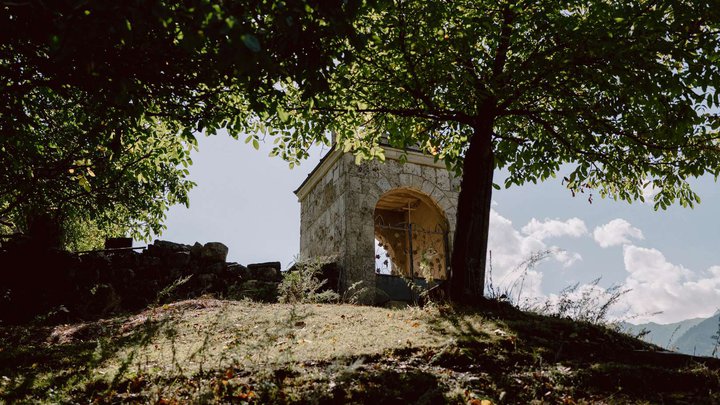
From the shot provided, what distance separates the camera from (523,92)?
6648 millimetres

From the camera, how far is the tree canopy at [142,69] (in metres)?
2.53

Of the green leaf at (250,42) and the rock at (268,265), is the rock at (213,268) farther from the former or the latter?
the green leaf at (250,42)

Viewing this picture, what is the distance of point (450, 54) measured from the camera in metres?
6.20

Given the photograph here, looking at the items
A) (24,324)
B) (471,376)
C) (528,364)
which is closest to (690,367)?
(528,364)

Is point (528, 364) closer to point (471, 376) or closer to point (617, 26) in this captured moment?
point (471, 376)

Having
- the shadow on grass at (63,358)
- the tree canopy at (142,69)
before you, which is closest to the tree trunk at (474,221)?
the tree canopy at (142,69)

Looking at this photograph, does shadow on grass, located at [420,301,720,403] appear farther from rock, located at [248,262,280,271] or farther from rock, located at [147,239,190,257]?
rock, located at [147,239,190,257]

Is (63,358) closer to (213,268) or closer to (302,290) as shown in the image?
(302,290)

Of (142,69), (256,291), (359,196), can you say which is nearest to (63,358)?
(142,69)

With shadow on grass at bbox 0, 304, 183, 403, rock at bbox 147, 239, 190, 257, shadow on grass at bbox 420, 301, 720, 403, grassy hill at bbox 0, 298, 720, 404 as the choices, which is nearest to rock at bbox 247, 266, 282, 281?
rock at bbox 147, 239, 190, 257

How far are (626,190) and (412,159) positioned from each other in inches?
203

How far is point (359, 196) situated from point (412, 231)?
2.96 m

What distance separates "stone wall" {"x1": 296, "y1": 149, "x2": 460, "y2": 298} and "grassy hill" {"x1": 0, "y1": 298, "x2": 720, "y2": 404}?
4.98 metres

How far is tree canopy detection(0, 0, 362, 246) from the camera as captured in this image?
2.53 meters
